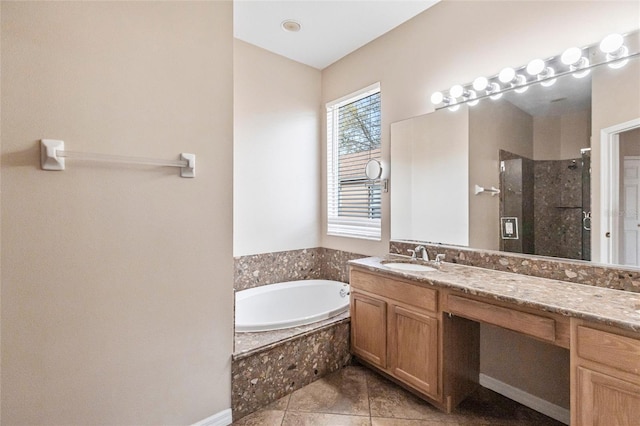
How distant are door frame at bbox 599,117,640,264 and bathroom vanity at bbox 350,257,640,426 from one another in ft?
0.72

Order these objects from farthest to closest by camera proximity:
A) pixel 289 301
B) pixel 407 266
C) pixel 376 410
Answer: pixel 289 301 → pixel 407 266 → pixel 376 410

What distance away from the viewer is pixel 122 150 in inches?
55.7

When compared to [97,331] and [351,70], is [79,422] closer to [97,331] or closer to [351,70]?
[97,331]

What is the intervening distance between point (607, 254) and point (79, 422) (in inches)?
106

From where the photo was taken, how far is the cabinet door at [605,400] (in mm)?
1087


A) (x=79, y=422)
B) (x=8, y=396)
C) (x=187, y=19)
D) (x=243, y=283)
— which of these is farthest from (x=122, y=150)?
(x=243, y=283)

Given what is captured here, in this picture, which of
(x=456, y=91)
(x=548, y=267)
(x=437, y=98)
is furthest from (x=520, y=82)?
(x=548, y=267)

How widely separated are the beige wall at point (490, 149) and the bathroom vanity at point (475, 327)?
283 mm

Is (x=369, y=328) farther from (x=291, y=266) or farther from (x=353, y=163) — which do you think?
(x=353, y=163)

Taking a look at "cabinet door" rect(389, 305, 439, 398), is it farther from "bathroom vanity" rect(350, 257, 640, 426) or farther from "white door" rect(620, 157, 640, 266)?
"white door" rect(620, 157, 640, 266)

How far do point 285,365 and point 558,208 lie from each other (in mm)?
1948

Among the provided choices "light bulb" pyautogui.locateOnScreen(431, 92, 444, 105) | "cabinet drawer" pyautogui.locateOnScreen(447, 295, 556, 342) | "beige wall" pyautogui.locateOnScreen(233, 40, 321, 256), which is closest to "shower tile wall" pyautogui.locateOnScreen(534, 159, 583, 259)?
"cabinet drawer" pyautogui.locateOnScreen(447, 295, 556, 342)

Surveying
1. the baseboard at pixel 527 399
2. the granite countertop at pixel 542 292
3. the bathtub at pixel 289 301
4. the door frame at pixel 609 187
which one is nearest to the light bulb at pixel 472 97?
the door frame at pixel 609 187

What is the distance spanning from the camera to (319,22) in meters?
2.48
